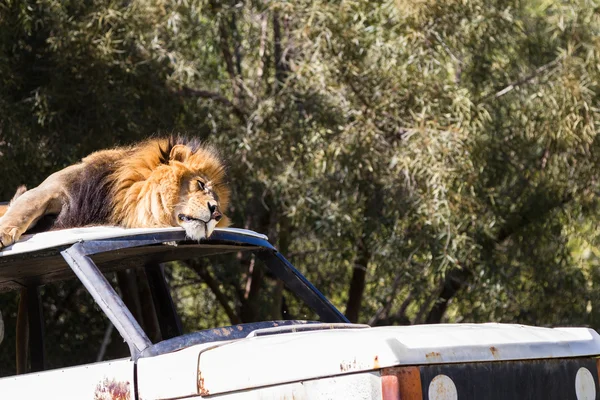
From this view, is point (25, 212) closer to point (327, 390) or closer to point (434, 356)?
point (327, 390)

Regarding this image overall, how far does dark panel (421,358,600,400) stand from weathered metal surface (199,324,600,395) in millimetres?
26

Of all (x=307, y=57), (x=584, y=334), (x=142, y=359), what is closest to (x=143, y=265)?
(x=142, y=359)

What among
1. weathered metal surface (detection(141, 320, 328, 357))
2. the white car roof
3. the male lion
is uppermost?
the male lion

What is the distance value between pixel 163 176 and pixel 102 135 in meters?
4.79

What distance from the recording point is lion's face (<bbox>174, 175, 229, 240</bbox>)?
12.7 feet

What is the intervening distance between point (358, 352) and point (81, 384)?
102 cm

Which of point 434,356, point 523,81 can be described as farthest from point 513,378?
point 523,81

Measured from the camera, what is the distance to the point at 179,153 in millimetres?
4090

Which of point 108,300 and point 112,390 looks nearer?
point 112,390

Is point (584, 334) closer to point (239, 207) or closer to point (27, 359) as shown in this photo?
point (27, 359)

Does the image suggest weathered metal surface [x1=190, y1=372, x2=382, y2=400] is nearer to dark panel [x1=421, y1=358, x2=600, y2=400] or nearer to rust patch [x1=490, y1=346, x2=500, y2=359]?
dark panel [x1=421, y1=358, x2=600, y2=400]

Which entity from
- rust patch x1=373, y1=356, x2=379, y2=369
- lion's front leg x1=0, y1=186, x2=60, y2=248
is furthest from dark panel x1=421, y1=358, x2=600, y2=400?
lion's front leg x1=0, y1=186, x2=60, y2=248

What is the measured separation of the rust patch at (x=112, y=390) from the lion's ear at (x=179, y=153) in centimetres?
122

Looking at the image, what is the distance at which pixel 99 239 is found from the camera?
3545 millimetres
